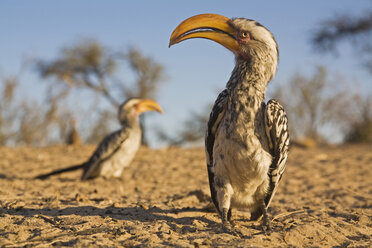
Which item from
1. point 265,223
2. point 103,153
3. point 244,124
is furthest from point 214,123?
point 103,153

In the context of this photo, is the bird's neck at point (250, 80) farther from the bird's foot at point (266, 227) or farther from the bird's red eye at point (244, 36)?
the bird's foot at point (266, 227)

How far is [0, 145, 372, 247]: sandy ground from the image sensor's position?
300 cm

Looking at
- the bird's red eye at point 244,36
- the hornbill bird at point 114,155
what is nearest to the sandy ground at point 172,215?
the hornbill bird at point 114,155

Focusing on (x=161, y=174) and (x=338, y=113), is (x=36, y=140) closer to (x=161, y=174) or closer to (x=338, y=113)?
(x=161, y=174)

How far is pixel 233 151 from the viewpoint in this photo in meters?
3.28

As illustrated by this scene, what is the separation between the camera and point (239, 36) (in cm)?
358

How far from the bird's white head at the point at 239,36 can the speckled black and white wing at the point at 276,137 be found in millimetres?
364

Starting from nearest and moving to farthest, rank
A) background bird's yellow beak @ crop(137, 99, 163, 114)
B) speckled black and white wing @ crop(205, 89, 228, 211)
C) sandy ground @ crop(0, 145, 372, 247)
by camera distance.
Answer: sandy ground @ crop(0, 145, 372, 247), speckled black and white wing @ crop(205, 89, 228, 211), background bird's yellow beak @ crop(137, 99, 163, 114)

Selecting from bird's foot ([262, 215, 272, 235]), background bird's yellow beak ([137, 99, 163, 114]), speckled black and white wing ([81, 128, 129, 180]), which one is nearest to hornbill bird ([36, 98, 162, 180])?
speckled black and white wing ([81, 128, 129, 180])

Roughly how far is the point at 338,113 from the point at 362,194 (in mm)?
12472

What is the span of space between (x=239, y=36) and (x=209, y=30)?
1.00ft

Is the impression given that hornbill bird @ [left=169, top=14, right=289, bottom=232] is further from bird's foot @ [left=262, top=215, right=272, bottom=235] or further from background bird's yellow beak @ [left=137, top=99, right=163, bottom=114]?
background bird's yellow beak @ [left=137, top=99, right=163, bottom=114]

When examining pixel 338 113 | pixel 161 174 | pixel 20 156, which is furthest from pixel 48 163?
pixel 338 113

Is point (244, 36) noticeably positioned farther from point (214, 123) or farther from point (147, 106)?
point (147, 106)
